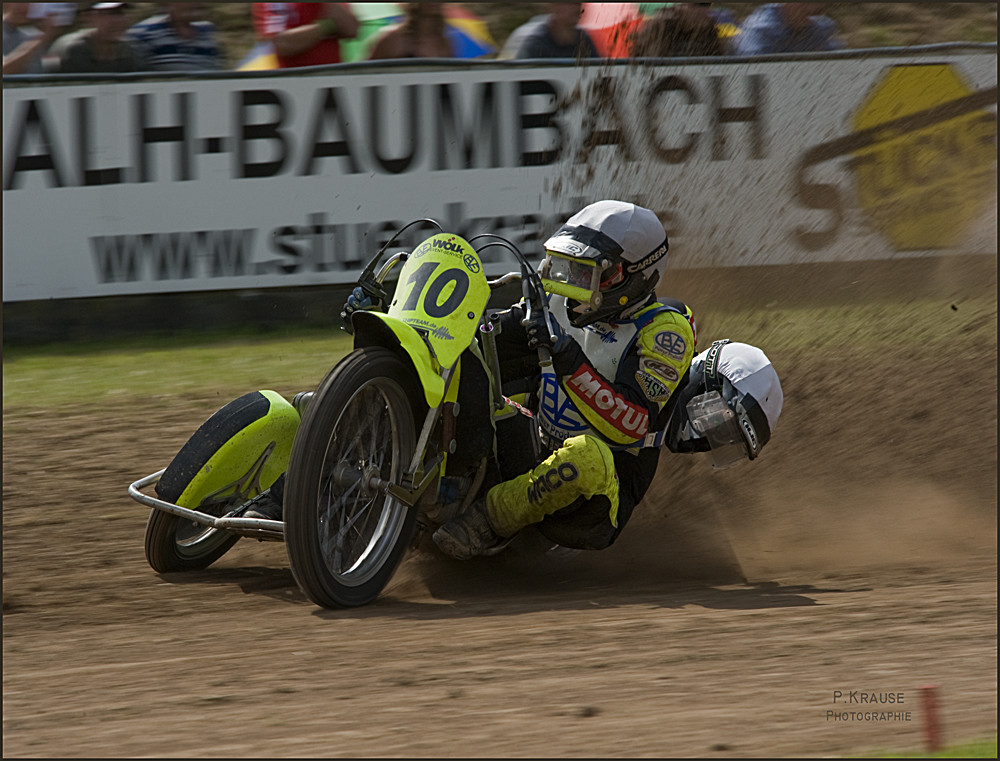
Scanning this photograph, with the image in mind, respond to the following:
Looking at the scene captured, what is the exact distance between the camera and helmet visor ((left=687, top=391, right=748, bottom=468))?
5.11 metres

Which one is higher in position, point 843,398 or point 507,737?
point 507,737

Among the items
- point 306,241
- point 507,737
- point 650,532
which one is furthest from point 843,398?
point 507,737

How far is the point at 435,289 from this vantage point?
4.46 meters

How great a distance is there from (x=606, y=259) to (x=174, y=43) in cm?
554

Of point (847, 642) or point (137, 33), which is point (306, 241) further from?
point (847, 642)

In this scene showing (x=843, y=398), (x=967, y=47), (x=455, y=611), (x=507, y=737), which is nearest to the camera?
(x=507, y=737)

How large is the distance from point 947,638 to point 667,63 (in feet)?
20.8

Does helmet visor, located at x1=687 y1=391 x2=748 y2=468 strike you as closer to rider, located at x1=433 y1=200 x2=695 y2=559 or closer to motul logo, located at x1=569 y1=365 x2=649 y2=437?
rider, located at x1=433 y1=200 x2=695 y2=559

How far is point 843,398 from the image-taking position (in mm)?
7926

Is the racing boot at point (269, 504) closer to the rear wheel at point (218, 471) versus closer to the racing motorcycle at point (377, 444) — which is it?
the racing motorcycle at point (377, 444)

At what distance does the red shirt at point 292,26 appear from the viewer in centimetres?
916

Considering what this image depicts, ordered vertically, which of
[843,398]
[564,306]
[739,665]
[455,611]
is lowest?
[843,398]

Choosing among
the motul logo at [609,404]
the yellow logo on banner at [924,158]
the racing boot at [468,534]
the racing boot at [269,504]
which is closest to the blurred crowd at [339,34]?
the yellow logo on banner at [924,158]

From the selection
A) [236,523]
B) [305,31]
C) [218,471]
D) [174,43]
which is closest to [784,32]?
[305,31]
